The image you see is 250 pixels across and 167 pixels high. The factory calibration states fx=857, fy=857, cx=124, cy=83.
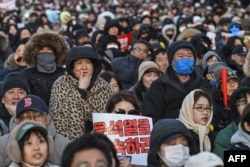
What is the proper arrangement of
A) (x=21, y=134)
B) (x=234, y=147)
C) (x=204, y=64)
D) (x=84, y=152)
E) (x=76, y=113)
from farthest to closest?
1. (x=204, y=64)
2. (x=76, y=113)
3. (x=234, y=147)
4. (x=21, y=134)
5. (x=84, y=152)

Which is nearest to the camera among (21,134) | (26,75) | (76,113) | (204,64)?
(21,134)

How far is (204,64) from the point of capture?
1178 cm

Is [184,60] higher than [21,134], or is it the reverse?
[184,60]

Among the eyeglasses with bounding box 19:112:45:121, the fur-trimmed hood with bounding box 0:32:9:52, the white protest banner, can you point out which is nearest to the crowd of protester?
the eyeglasses with bounding box 19:112:45:121

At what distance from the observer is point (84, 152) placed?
5164 mm

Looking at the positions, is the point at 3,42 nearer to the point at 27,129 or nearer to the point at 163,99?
the point at 163,99

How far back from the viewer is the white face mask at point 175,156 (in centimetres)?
628

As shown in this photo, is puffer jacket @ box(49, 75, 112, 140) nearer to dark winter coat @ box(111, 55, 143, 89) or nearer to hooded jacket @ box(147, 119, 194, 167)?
hooded jacket @ box(147, 119, 194, 167)

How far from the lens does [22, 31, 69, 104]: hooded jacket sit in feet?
31.1

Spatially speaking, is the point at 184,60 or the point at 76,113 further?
the point at 184,60

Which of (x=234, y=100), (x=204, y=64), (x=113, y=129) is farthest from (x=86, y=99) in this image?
(x=204, y=64)

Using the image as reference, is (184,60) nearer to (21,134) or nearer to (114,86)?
(114,86)

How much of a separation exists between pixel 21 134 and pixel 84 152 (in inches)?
54.1

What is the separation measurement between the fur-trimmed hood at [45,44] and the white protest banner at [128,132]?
2.60 metres
